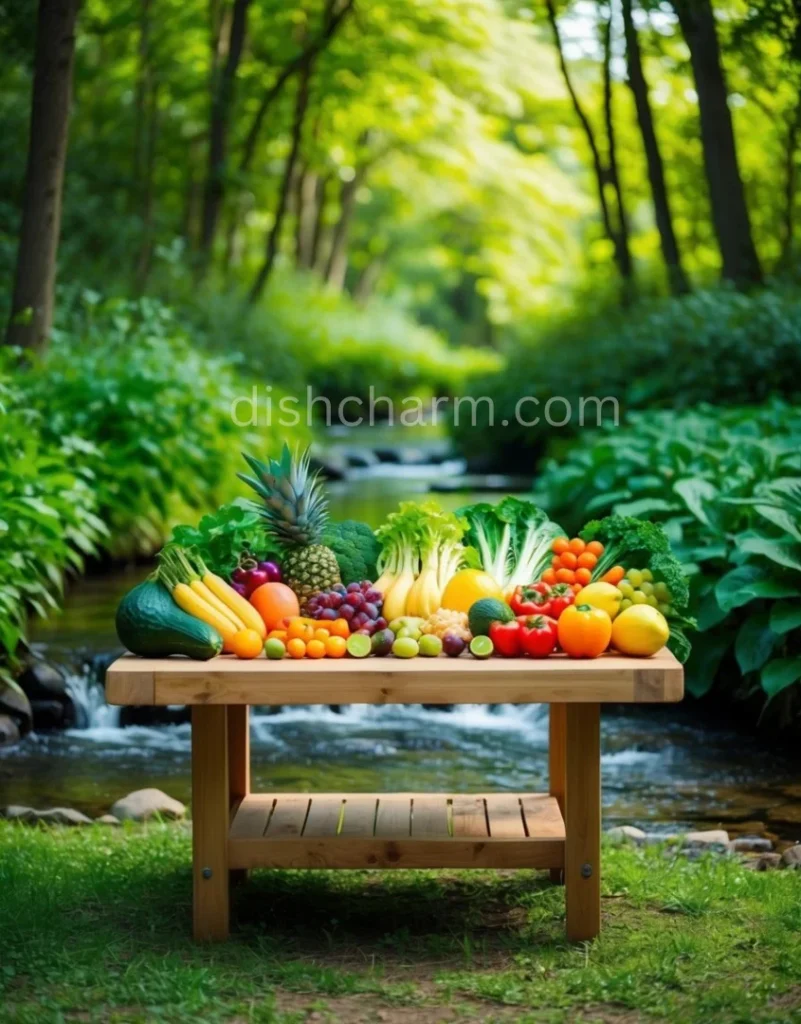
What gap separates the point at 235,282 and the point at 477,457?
4.50m

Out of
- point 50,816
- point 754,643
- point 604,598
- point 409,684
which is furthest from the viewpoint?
point 754,643

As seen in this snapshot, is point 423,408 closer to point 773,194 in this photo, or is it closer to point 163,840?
point 773,194

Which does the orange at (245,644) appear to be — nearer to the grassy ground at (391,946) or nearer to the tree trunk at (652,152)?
the grassy ground at (391,946)

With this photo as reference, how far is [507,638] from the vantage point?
3.83m

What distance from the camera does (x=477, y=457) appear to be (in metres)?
17.1

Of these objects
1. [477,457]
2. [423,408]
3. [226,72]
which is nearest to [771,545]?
[477,457]

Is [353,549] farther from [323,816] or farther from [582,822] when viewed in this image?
[582,822]

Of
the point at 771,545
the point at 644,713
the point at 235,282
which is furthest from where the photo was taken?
the point at 235,282

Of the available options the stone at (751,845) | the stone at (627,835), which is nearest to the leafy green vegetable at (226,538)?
the stone at (627,835)

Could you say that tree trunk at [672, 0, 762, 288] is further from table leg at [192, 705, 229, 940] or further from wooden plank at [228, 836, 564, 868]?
table leg at [192, 705, 229, 940]

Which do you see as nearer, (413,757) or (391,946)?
(391,946)

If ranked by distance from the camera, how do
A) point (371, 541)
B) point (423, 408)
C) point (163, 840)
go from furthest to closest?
point (423, 408) < point (163, 840) < point (371, 541)

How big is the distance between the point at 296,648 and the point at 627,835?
1.87 m

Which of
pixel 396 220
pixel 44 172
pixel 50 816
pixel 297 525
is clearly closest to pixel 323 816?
pixel 297 525
